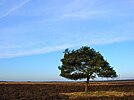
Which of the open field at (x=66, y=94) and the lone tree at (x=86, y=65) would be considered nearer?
the open field at (x=66, y=94)

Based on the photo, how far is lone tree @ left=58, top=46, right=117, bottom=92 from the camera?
61156 mm

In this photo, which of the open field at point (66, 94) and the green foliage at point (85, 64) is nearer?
the open field at point (66, 94)

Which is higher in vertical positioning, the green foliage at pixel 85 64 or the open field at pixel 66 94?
the green foliage at pixel 85 64

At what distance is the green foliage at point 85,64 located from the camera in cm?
6116

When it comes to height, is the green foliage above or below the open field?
above

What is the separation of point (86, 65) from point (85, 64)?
11.1 inches

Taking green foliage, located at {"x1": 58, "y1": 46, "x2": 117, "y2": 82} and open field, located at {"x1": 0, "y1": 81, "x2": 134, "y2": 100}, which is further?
green foliage, located at {"x1": 58, "y1": 46, "x2": 117, "y2": 82}

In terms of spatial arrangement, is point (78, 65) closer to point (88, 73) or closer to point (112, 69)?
point (88, 73)

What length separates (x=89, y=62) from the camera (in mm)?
60906

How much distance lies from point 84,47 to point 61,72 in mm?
8095

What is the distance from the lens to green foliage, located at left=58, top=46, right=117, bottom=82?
61.2 meters

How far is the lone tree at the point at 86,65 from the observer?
201ft

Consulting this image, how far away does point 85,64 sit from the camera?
202 feet

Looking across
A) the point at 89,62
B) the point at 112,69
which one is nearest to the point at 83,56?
the point at 89,62
